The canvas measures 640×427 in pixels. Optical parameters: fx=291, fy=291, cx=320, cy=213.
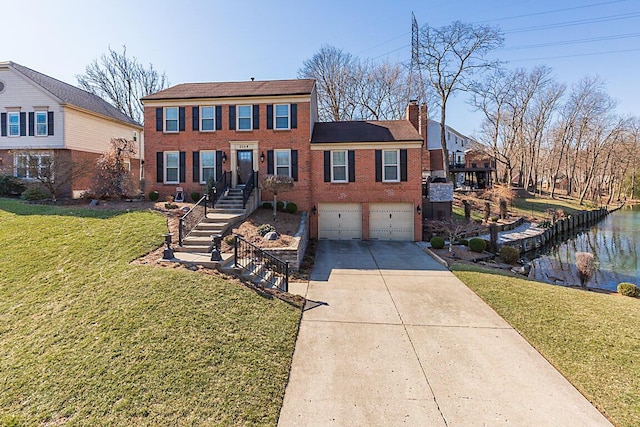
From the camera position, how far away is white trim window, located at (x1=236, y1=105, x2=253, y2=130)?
16.2 m

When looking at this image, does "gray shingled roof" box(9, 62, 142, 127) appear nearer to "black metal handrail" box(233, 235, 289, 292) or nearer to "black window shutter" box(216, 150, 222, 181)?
"black window shutter" box(216, 150, 222, 181)

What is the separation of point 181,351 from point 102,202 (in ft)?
44.6

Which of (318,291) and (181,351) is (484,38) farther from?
(181,351)

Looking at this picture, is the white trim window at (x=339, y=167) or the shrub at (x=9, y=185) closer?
the white trim window at (x=339, y=167)

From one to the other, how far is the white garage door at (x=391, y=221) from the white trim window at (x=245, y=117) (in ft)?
26.7

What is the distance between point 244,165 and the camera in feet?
53.8

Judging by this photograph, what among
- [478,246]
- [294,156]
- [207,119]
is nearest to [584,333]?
[478,246]

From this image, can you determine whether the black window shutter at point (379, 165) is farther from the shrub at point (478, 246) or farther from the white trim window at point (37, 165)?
the white trim window at point (37, 165)

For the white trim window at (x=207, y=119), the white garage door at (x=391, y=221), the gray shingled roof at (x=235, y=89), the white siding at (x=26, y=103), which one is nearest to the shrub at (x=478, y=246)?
the white garage door at (x=391, y=221)

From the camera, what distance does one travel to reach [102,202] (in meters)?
14.7

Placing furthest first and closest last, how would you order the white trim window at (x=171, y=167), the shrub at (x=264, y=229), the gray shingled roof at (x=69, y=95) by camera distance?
1. the gray shingled roof at (x=69, y=95)
2. the white trim window at (x=171, y=167)
3. the shrub at (x=264, y=229)

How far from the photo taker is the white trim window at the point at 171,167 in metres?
16.5

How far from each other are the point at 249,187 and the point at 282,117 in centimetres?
457

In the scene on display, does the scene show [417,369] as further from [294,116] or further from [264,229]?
[294,116]
